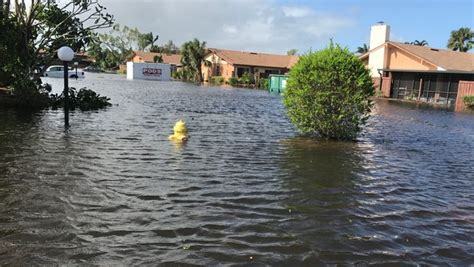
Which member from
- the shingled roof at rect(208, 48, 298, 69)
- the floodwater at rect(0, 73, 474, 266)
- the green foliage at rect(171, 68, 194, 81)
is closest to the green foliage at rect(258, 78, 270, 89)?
the shingled roof at rect(208, 48, 298, 69)

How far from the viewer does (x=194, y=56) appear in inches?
3098

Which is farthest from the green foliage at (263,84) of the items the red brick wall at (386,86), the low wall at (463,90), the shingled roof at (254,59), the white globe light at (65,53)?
the white globe light at (65,53)

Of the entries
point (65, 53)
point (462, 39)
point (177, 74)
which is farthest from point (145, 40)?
point (65, 53)

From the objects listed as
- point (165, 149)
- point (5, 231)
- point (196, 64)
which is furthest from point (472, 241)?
point (196, 64)

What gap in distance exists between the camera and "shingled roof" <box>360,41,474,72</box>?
136 ft

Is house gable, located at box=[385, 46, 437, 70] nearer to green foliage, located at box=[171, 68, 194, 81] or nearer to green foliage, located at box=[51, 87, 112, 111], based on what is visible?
green foliage, located at box=[51, 87, 112, 111]

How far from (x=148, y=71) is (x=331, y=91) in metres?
68.6

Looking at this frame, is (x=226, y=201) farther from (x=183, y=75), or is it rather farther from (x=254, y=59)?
(x=183, y=75)

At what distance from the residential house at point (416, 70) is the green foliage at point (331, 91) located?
27.4m

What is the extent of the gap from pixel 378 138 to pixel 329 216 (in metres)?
9.40

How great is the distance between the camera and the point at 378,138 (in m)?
15.4

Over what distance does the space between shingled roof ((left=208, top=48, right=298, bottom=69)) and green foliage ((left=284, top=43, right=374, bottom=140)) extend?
192 feet

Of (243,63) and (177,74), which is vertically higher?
(243,63)

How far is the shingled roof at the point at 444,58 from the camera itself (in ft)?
136
